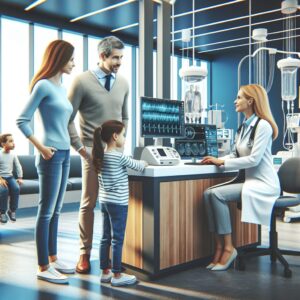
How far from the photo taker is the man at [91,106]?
2.79 m

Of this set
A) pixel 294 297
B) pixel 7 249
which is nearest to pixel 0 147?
pixel 7 249

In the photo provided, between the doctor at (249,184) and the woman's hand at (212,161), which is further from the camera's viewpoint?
the woman's hand at (212,161)

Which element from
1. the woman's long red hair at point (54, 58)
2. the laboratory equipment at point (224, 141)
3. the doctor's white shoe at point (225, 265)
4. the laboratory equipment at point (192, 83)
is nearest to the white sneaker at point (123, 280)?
the doctor's white shoe at point (225, 265)

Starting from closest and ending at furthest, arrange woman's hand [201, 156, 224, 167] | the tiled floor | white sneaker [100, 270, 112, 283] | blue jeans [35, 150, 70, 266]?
the tiled floor, blue jeans [35, 150, 70, 266], white sneaker [100, 270, 112, 283], woman's hand [201, 156, 224, 167]

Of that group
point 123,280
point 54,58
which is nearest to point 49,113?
point 54,58

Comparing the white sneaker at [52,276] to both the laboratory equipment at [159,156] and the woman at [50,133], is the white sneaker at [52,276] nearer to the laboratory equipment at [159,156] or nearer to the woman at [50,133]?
the woman at [50,133]

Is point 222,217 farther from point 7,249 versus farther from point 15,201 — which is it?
point 15,201

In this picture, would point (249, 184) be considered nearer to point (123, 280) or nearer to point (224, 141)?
point (123, 280)

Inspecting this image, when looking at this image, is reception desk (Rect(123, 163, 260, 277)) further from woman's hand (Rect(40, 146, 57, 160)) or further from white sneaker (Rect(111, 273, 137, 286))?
woman's hand (Rect(40, 146, 57, 160))

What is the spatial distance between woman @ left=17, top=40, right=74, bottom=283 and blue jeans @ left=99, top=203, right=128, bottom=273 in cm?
30

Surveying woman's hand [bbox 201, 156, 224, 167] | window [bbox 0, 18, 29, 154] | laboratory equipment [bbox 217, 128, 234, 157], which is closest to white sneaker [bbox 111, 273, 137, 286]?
woman's hand [bbox 201, 156, 224, 167]

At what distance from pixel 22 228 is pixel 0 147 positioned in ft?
3.19

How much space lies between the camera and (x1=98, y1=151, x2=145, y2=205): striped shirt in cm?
249

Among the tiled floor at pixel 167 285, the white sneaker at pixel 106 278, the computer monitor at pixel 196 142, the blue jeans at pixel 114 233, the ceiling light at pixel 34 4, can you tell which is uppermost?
the ceiling light at pixel 34 4
